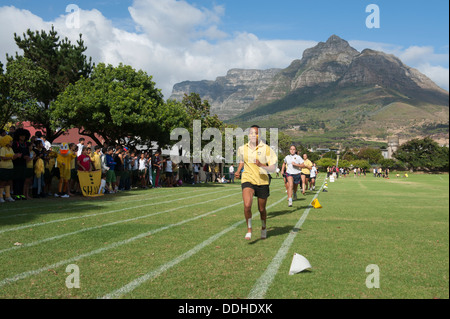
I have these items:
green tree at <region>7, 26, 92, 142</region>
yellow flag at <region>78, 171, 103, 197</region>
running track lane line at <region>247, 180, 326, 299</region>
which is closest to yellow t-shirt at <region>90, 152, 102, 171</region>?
yellow flag at <region>78, 171, 103, 197</region>

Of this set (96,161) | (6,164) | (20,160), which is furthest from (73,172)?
(6,164)

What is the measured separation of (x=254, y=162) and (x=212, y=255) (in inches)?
87.9

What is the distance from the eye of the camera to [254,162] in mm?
7375

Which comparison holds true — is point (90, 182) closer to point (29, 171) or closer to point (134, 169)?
point (29, 171)

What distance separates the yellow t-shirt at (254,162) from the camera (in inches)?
291

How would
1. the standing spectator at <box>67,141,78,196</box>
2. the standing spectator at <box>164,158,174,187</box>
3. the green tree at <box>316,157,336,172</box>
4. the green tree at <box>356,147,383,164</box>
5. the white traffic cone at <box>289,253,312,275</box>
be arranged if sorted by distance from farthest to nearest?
1. the green tree at <box>356,147,383,164</box>
2. the green tree at <box>316,157,336,172</box>
3. the standing spectator at <box>164,158,174,187</box>
4. the standing spectator at <box>67,141,78,196</box>
5. the white traffic cone at <box>289,253,312,275</box>

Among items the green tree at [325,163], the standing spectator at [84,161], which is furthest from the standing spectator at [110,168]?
the green tree at [325,163]

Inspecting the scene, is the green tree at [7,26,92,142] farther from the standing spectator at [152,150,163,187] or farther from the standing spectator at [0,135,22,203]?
the standing spectator at [0,135,22,203]

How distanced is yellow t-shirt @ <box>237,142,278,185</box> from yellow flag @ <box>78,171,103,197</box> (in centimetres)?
997

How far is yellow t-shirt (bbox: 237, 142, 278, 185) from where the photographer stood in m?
7.38

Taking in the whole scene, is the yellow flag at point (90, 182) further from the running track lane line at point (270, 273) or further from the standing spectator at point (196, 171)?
the standing spectator at point (196, 171)

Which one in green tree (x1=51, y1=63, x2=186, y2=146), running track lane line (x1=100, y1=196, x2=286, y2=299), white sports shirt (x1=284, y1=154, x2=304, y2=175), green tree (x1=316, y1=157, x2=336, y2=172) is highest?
green tree (x1=51, y1=63, x2=186, y2=146)
